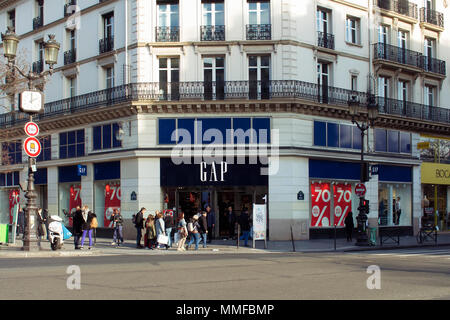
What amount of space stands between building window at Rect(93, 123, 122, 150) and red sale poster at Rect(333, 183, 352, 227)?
11716 millimetres

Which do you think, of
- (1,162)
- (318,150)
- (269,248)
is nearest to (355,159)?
(318,150)

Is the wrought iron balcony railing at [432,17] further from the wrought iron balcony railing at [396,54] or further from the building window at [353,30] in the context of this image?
the building window at [353,30]

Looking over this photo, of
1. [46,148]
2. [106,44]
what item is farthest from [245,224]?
[46,148]

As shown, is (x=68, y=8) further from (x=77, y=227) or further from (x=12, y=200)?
(x=77, y=227)

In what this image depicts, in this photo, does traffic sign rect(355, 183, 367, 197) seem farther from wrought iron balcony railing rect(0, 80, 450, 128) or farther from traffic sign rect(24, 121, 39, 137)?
traffic sign rect(24, 121, 39, 137)

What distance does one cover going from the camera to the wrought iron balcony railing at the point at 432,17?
3603cm

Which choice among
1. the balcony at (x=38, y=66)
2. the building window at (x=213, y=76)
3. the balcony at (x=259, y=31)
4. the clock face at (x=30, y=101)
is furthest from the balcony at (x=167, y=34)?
the balcony at (x=38, y=66)

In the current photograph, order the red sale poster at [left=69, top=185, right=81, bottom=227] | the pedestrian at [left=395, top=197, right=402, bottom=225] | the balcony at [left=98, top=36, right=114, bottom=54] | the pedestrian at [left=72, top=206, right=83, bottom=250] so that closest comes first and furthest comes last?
1. the pedestrian at [left=72, top=206, right=83, bottom=250]
2. the balcony at [left=98, top=36, right=114, bottom=54]
3. the red sale poster at [left=69, top=185, right=81, bottom=227]
4. the pedestrian at [left=395, top=197, right=402, bottom=225]

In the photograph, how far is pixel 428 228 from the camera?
2839 cm

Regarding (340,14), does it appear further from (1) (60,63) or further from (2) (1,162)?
(2) (1,162)

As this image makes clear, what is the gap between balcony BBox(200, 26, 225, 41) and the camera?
28750 millimetres

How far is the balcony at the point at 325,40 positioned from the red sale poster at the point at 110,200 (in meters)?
12.9

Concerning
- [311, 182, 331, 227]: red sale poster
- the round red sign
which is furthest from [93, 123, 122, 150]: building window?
[311, 182, 331, 227]: red sale poster

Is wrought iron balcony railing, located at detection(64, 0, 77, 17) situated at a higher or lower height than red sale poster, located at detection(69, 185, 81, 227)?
higher
